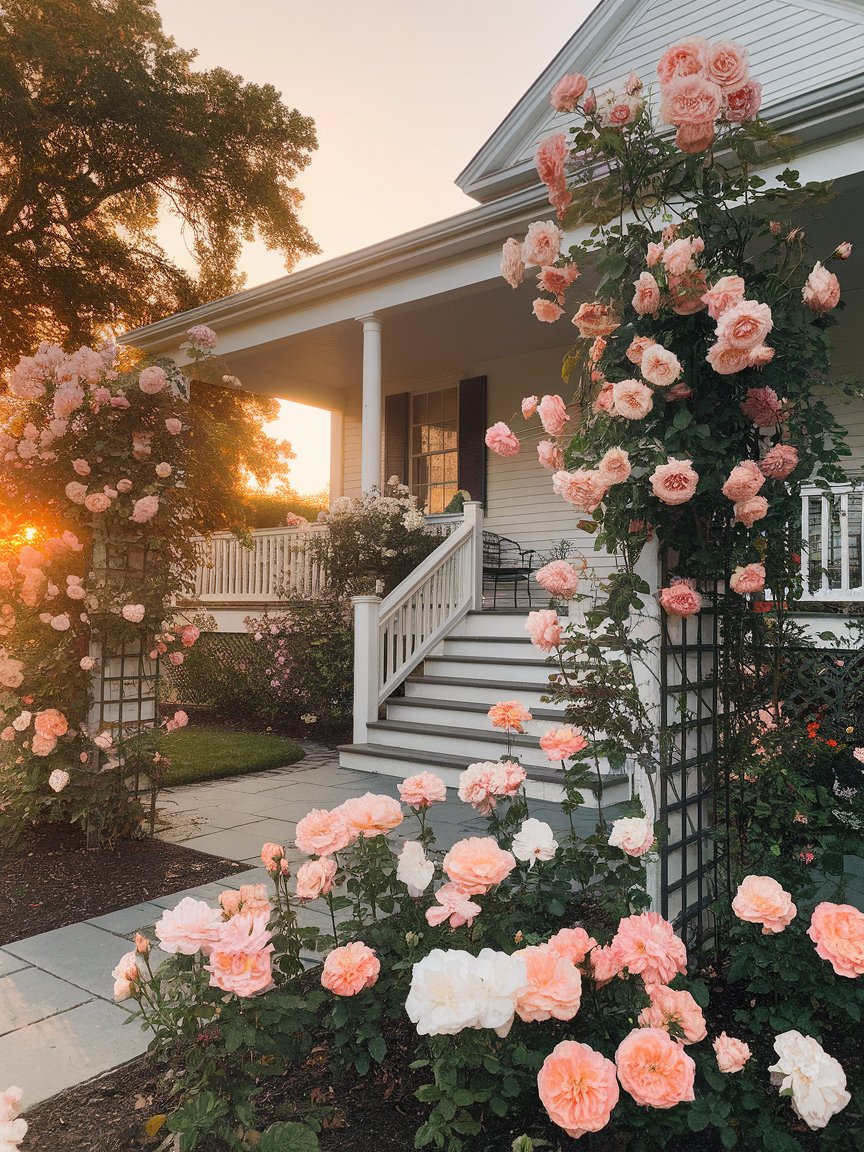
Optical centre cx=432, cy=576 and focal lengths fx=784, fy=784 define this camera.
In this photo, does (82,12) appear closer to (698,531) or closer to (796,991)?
(698,531)

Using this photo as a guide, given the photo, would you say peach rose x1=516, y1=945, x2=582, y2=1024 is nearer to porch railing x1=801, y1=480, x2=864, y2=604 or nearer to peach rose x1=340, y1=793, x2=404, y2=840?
peach rose x1=340, y1=793, x2=404, y2=840

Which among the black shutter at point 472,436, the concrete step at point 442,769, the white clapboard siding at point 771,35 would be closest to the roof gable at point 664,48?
the white clapboard siding at point 771,35

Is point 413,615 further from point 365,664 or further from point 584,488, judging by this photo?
point 584,488

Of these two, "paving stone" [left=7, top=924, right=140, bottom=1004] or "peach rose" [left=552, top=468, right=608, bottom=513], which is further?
"paving stone" [left=7, top=924, right=140, bottom=1004]

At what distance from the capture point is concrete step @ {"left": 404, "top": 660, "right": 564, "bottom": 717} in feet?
18.8

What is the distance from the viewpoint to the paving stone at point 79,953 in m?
2.49

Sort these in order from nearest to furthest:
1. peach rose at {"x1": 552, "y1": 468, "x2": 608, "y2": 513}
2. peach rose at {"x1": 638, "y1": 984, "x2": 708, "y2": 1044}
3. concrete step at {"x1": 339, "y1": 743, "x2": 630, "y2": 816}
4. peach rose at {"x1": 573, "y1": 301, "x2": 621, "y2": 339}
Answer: peach rose at {"x1": 638, "y1": 984, "x2": 708, "y2": 1044}, peach rose at {"x1": 552, "y1": 468, "x2": 608, "y2": 513}, peach rose at {"x1": 573, "y1": 301, "x2": 621, "y2": 339}, concrete step at {"x1": 339, "y1": 743, "x2": 630, "y2": 816}

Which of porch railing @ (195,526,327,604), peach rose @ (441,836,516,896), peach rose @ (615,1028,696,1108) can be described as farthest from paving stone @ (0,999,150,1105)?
porch railing @ (195,526,327,604)

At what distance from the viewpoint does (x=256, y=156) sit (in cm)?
1538

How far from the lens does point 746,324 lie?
6.14 feet

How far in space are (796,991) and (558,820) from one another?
2.40m

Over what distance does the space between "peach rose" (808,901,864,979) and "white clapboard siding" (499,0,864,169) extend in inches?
267

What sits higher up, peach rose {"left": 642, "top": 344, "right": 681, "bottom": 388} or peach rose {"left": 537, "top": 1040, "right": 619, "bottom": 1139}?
peach rose {"left": 642, "top": 344, "right": 681, "bottom": 388}

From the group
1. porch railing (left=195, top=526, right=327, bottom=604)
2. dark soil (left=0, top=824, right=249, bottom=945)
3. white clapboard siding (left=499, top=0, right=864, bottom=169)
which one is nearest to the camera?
dark soil (left=0, top=824, right=249, bottom=945)
